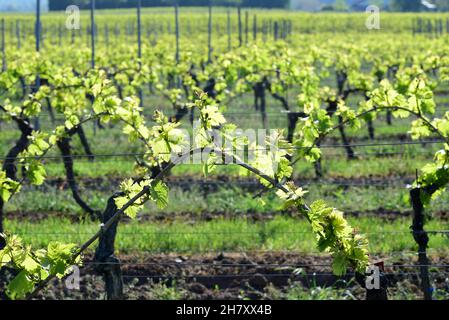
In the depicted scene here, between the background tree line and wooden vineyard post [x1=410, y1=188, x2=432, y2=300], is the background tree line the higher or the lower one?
the higher one

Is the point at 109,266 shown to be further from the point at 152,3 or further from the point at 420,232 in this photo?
the point at 152,3

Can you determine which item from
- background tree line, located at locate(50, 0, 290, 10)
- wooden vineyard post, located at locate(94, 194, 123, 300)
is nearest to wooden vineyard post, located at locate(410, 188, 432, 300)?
wooden vineyard post, located at locate(94, 194, 123, 300)

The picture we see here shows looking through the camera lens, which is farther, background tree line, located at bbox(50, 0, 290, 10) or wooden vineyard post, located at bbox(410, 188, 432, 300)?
background tree line, located at bbox(50, 0, 290, 10)

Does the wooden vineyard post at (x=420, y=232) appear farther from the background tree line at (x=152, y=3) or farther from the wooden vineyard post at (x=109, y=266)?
the background tree line at (x=152, y=3)

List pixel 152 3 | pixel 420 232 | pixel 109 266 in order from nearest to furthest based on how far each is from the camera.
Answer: pixel 109 266 → pixel 420 232 → pixel 152 3

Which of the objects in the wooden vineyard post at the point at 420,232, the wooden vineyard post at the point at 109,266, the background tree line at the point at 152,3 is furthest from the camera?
the background tree line at the point at 152,3

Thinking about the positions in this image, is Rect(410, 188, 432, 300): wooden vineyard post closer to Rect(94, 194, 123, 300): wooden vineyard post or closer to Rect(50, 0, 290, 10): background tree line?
Rect(94, 194, 123, 300): wooden vineyard post

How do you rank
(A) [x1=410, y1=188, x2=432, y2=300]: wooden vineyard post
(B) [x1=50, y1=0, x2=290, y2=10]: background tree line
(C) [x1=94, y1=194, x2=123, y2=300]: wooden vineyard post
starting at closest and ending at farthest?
(C) [x1=94, y1=194, x2=123, y2=300]: wooden vineyard post
(A) [x1=410, y1=188, x2=432, y2=300]: wooden vineyard post
(B) [x1=50, y1=0, x2=290, y2=10]: background tree line

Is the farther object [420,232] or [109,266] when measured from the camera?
[420,232]

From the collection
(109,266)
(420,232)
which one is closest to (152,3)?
(420,232)

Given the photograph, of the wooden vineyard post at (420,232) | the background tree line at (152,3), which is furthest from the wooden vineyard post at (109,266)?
the background tree line at (152,3)

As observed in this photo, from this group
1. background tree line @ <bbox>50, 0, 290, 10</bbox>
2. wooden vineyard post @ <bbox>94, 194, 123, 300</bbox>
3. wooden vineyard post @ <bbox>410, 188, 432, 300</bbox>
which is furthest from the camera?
background tree line @ <bbox>50, 0, 290, 10</bbox>

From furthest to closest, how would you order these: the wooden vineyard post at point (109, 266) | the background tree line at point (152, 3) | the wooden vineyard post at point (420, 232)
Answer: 1. the background tree line at point (152, 3)
2. the wooden vineyard post at point (420, 232)
3. the wooden vineyard post at point (109, 266)

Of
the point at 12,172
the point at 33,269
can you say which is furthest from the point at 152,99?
the point at 33,269
